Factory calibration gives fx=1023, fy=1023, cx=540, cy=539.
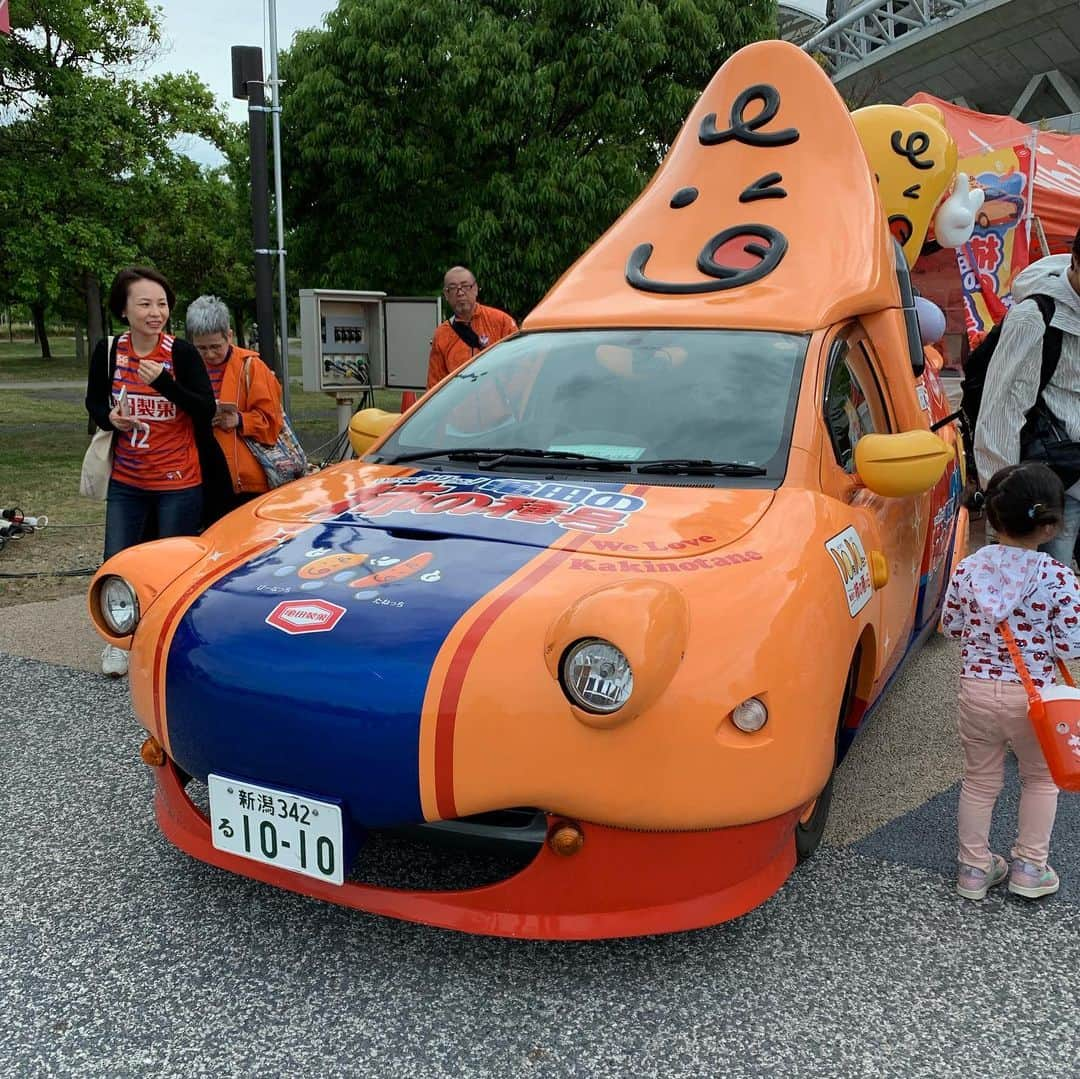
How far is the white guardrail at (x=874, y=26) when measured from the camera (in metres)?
29.5

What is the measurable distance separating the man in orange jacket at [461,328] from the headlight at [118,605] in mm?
4115

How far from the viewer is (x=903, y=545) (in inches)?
146

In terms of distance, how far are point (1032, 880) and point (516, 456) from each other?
198cm

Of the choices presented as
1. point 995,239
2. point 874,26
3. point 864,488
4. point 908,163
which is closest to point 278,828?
point 864,488

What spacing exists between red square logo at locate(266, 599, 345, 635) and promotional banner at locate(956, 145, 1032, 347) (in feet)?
28.0

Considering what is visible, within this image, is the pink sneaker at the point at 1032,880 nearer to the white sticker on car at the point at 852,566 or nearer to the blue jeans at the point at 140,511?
the white sticker on car at the point at 852,566

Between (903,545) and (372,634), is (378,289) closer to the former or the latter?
(903,545)

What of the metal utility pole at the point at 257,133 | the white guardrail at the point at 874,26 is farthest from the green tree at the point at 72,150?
the white guardrail at the point at 874,26

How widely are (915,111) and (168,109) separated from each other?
1068 centimetres

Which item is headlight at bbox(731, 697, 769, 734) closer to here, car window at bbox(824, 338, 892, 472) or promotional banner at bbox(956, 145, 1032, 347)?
car window at bbox(824, 338, 892, 472)

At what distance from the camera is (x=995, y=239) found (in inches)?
410

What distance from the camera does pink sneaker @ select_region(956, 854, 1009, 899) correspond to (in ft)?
9.56

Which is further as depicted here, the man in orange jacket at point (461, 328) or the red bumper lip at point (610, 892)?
the man in orange jacket at point (461, 328)

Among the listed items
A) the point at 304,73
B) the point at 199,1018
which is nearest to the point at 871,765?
the point at 199,1018
